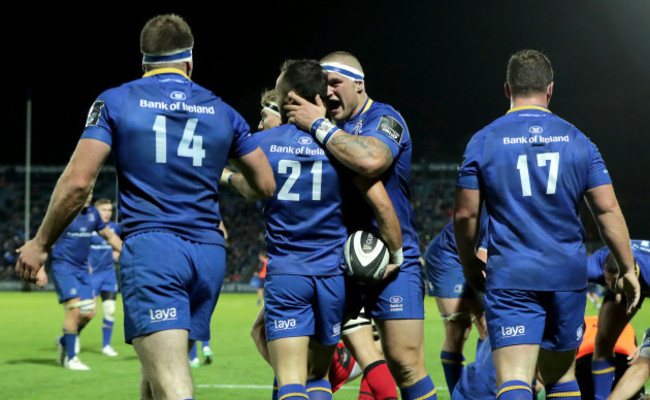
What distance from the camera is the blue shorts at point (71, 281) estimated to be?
11.6 m

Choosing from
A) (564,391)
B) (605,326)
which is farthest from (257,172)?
(605,326)

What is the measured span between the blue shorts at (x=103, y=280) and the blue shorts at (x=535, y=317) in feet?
33.6

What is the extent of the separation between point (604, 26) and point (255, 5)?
1600 centimetres

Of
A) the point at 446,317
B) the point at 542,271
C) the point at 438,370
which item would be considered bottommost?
the point at 438,370

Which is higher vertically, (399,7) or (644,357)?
(399,7)

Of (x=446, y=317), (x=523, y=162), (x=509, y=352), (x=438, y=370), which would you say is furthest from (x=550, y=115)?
(x=438, y=370)

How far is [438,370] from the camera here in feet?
32.6

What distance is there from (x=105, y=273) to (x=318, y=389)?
32.7ft

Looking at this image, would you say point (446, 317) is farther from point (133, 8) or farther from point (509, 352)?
point (133, 8)

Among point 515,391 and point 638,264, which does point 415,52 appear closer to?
point 638,264

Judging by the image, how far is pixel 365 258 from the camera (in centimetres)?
443

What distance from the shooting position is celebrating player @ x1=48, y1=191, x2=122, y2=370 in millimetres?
11023

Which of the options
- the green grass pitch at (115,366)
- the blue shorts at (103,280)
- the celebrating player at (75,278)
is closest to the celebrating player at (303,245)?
the green grass pitch at (115,366)

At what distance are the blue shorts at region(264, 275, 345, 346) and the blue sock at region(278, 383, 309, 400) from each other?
0.26m
